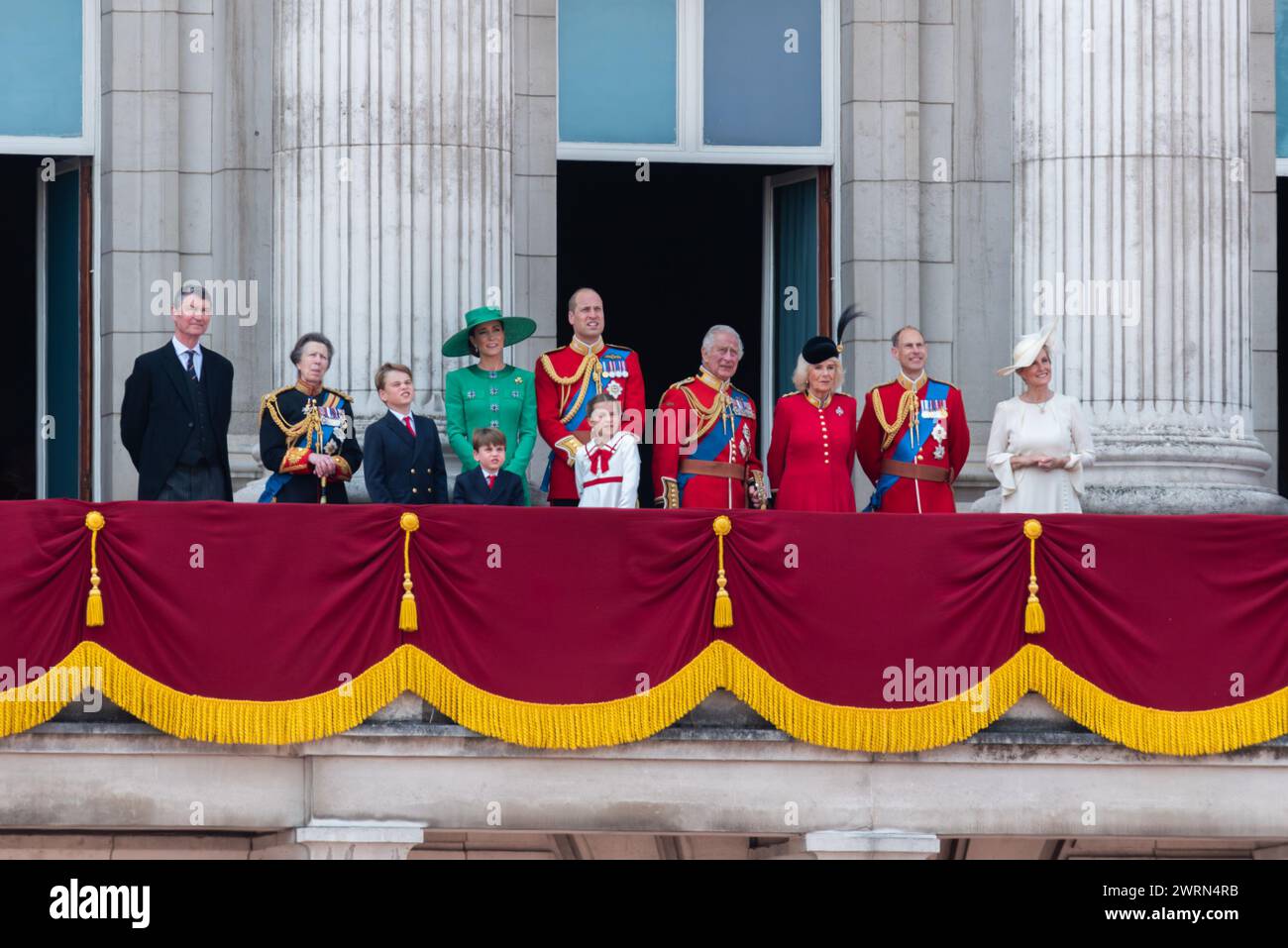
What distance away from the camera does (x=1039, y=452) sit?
67.3 ft

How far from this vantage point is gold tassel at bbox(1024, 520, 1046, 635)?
1883cm

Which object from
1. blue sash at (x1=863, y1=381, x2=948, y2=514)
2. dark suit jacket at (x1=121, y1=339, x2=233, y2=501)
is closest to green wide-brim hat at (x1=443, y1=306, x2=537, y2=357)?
dark suit jacket at (x1=121, y1=339, x2=233, y2=501)

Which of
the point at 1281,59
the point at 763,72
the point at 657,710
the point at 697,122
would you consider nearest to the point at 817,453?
the point at 657,710

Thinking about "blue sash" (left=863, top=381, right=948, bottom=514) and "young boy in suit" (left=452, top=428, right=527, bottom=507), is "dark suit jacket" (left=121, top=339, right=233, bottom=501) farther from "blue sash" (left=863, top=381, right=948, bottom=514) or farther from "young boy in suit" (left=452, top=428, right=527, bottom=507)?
"blue sash" (left=863, top=381, right=948, bottom=514)

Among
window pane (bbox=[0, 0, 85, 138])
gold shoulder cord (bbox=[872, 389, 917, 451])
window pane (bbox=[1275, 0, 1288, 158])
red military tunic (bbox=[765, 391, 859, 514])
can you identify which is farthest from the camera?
window pane (bbox=[1275, 0, 1288, 158])

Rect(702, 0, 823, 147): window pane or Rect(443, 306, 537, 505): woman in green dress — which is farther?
Rect(702, 0, 823, 147): window pane

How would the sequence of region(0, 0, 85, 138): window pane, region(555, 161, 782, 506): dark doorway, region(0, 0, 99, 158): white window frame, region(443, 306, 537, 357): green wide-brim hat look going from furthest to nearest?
region(555, 161, 782, 506): dark doorway
region(0, 0, 99, 158): white window frame
region(0, 0, 85, 138): window pane
region(443, 306, 537, 357): green wide-brim hat

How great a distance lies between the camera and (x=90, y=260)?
24938 millimetres

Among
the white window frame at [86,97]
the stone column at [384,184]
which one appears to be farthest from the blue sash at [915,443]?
the white window frame at [86,97]

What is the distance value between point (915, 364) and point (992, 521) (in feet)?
7.28

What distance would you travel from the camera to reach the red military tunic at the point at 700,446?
20.9 metres

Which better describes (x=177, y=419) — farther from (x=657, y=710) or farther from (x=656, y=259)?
(x=656, y=259)

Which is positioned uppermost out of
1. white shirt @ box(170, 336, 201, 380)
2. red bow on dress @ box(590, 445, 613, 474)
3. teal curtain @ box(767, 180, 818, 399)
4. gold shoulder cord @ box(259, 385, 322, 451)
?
teal curtain @ box(767, 180, 818, 399)

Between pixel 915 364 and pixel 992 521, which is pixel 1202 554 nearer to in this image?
pixel 992 521
